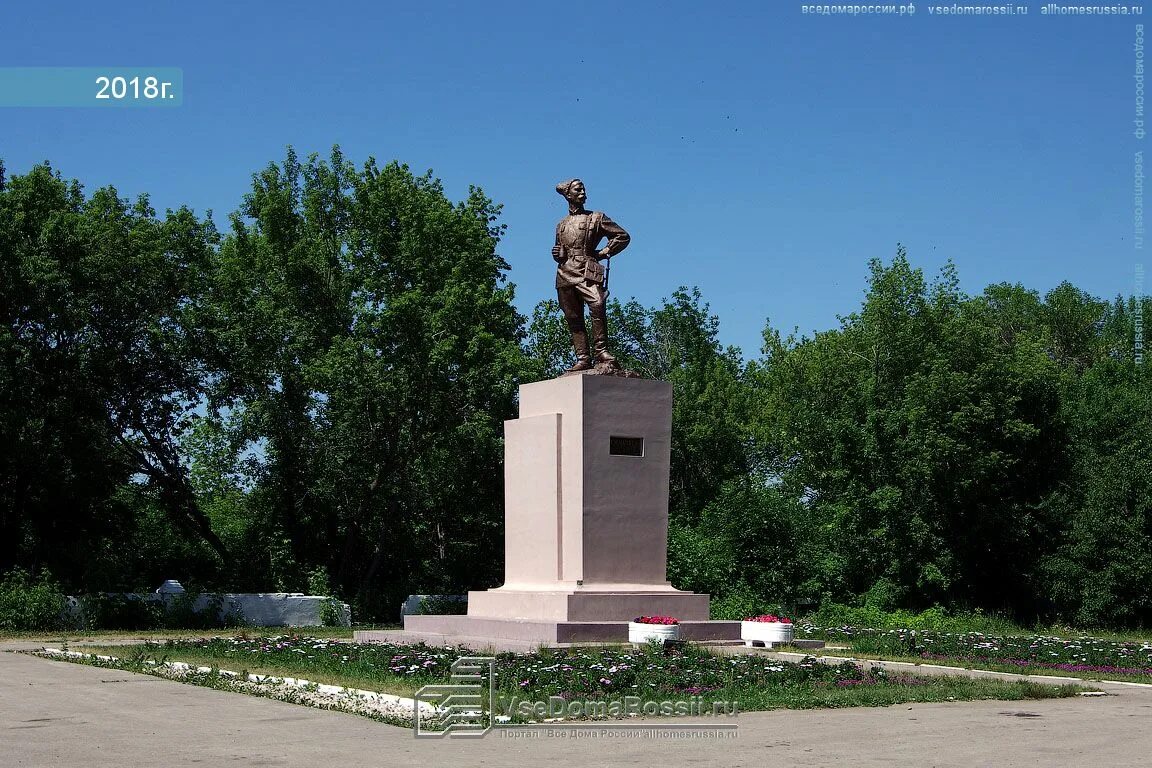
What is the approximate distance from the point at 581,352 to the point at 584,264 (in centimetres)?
142

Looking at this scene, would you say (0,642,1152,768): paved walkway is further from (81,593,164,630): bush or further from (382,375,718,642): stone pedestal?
(81,593,164,630): bush

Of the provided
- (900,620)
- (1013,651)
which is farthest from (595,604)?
(900,620)

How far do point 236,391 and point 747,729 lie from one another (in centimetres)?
2417

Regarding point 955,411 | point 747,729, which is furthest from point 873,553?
point 747,729

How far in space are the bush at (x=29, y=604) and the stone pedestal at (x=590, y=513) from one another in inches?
429

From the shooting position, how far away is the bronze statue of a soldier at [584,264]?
19453 millimetres

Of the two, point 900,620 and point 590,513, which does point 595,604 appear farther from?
point 900,620

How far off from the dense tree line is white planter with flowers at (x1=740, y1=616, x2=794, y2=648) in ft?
29.7

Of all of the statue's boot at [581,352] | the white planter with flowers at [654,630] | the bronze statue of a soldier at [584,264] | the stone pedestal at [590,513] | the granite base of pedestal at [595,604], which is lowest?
the white planter with flowers at [654,630]

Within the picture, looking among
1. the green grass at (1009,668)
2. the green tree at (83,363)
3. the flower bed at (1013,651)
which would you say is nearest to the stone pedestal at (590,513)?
the green grass at (1009,668)

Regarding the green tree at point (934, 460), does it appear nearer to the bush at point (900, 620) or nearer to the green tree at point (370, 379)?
the bush at point (900, 620)

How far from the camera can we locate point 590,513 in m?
18.3

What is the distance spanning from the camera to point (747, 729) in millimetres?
10695

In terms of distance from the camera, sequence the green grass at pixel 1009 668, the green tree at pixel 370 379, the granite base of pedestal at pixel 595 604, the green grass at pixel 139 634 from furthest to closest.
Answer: the green tree at pixel 370 379 < the green grass at pixel 139 634 < the granite base of pedestal at pixel 595 604 < the green grass at pixel 1009 668
